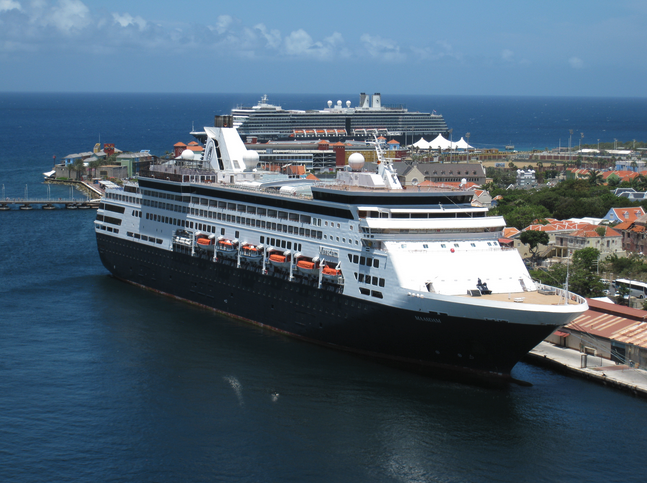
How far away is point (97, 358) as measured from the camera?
122ft

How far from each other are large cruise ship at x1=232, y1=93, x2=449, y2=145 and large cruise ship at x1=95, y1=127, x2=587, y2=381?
96896mm

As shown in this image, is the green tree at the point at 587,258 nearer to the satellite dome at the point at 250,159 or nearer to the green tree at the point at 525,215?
the green tree at the point at 525,215

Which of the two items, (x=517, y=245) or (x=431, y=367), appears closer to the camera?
(x=431, y=367)

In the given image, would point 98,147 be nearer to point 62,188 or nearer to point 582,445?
point 62,188

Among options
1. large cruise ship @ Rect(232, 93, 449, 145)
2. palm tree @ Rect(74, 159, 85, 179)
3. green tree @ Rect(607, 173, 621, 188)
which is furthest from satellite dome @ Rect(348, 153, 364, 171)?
large cruise ship @ Rect(232, 93, 449, 145)

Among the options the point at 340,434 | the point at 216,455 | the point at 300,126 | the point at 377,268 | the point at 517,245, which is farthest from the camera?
the point at 300,126

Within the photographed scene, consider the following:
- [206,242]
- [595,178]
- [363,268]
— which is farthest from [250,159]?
[595,178]

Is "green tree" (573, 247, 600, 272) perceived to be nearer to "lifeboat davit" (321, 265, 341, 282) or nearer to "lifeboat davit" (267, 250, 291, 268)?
"lifeboat davit" (321, 265, 341, 282)

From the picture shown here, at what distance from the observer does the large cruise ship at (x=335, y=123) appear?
149875mm

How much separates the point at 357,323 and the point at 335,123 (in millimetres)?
125331

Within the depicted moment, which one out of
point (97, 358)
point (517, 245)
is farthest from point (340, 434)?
point (517, 245)

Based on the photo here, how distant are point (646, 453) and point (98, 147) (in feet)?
390

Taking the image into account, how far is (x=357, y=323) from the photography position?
3653 centimetres

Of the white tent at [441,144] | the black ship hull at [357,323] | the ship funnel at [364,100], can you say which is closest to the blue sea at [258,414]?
the black ship hull at [357,323]
